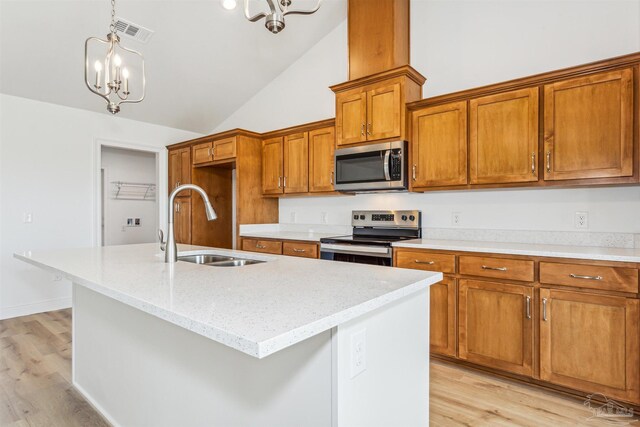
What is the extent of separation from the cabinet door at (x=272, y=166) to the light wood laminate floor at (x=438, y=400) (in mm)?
2398

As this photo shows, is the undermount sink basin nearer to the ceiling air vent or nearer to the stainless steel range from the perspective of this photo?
the stainless steel range

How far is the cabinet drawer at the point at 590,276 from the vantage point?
1922mm

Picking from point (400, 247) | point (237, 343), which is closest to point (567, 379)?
point (400, 247)

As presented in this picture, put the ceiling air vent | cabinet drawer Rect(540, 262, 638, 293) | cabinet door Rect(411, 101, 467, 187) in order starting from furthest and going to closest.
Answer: the ceiling air vent → cabinet door Rect(411, 101, 467, 187) → cabinet drawer Rect(540, 262, 638, 293)

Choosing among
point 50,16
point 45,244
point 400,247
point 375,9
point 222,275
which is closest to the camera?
point 222,275

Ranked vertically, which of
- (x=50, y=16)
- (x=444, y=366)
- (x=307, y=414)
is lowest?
(x=444, y=366)

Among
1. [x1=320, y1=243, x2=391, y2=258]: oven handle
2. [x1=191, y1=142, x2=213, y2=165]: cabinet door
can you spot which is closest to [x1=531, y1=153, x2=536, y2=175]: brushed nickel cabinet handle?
[x1=320, y1=243, x2=391, y2=258]: oven handle

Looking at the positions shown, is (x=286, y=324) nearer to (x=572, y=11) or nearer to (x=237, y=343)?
(x=237, y=343)

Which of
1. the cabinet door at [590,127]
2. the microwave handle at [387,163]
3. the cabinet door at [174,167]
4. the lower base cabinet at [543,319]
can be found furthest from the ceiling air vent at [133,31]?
the cabinet door at [590,127]

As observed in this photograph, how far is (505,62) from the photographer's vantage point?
289 centimetres

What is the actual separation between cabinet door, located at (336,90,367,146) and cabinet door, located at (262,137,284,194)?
925 mm

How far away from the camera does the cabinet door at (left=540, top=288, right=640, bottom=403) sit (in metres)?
1.94

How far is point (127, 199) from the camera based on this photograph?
642 centimetres

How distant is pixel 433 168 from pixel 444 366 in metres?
1.51
